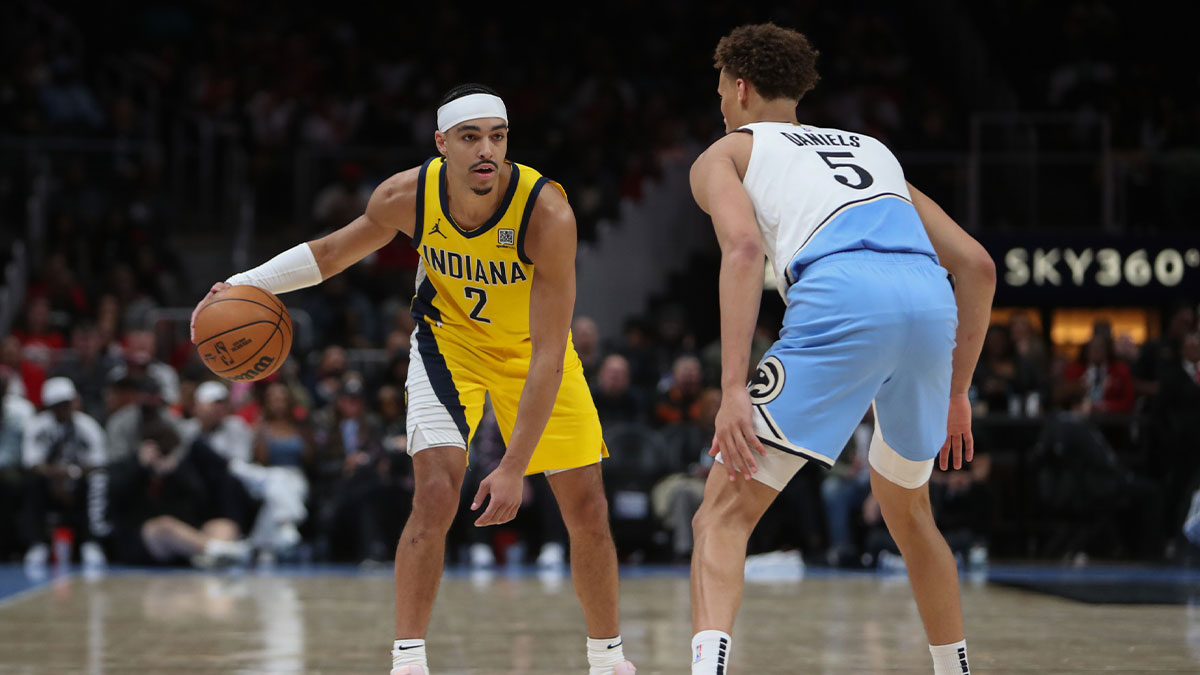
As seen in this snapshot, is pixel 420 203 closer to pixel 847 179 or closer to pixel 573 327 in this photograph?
pixel 847 179

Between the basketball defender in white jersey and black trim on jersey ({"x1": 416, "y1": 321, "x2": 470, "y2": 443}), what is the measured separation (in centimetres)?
129

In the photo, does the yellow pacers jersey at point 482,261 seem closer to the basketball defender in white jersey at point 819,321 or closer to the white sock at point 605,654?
the basketball defender in white jersey at point 819,321

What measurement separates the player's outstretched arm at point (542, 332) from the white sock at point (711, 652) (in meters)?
1.00

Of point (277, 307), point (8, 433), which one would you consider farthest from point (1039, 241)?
point (277, 307)

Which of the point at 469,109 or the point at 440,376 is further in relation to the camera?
the point at 440,376

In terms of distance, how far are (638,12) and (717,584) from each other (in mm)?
14620

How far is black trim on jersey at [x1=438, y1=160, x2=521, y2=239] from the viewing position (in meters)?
4.91

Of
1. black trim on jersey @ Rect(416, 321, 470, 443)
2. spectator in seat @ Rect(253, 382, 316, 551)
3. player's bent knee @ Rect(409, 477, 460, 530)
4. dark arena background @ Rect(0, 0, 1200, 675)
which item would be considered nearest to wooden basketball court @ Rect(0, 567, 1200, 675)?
dark arena background @ Rect(0, 0, 1200, 675)

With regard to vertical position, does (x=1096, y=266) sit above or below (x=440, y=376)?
above

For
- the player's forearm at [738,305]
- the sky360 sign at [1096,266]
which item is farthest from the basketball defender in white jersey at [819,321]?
the sky360 sign at [1096,266]

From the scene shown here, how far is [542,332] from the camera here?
483 centimetres

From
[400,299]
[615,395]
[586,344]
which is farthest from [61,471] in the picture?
[615,395]

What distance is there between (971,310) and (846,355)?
61cm

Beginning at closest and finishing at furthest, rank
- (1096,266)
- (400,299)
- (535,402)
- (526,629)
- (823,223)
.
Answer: (823,223), (535,402), (526,629), (1096,266), (400,299)
